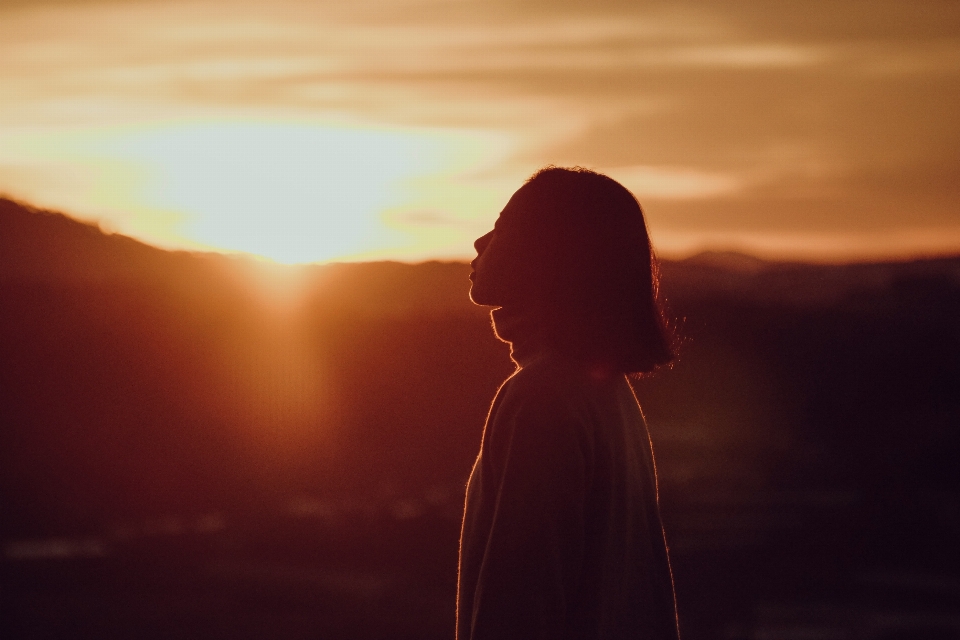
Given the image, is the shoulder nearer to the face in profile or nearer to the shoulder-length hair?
the shoulder-length hair

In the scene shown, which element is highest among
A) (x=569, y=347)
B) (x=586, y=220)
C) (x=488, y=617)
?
(x=586, y=220)

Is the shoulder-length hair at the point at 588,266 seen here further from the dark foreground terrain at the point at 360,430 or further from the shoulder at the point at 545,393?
the dark foreground terrain at the point at 360,430

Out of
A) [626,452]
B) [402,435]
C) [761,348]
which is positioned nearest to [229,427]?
[402,435]

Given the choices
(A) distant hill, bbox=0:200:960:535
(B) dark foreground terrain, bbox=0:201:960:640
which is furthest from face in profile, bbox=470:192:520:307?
(A) distant hill, bbox=0:200:960:535

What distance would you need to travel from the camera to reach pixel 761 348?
130ft

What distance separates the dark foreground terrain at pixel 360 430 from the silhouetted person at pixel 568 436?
1751 centimetres

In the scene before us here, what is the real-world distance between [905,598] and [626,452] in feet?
62.9

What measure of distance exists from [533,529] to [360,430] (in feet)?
112

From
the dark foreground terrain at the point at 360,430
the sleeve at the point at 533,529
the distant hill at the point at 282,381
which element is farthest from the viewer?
the distant hill at the point at 282,381

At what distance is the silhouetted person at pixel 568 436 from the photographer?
2059 millimetres

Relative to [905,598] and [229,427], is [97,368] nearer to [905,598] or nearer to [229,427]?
[229,427]

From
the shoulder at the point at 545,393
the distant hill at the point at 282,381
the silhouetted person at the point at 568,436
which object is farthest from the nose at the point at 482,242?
the distant hill at the point at 282,381

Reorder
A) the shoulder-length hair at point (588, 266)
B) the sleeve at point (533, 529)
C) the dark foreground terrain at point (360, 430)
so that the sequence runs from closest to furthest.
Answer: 1. the sleeve at point (533, 529)
2. the shoulder-length hair at point (588, 266)
3. the dark foreground terrain at point (360, 430)

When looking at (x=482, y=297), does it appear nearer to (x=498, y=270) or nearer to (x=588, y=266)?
(x=498, y=270)
